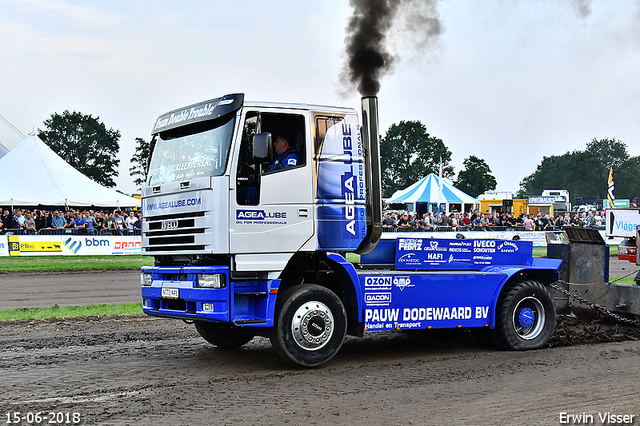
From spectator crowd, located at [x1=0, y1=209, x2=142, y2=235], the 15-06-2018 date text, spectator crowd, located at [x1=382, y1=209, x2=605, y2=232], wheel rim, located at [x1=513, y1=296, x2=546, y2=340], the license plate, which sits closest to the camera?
the 15-06-2018 date text

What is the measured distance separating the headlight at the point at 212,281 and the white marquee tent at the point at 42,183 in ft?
84.4

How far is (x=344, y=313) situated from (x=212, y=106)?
8.89 ft

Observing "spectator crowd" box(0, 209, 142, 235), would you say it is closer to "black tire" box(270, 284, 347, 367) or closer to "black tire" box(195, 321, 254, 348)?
"black tire" box(195, 321, 254, 348)

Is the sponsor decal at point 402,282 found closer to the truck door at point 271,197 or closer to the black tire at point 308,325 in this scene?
the black tire at point 308,325

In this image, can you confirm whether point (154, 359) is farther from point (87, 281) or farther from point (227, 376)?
point (87, 281)

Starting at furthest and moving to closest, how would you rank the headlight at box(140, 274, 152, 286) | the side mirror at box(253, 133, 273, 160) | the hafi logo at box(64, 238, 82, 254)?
the hafi logo at box(64, 238, 82, 254)
the headlight at box(140, 274, 152, 286)
the side mirror at box(253, 133, 273, 160)

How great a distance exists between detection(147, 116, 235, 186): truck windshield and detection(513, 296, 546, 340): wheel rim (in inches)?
171

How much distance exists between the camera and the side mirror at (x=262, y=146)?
715cm

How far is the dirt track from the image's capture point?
5.81m

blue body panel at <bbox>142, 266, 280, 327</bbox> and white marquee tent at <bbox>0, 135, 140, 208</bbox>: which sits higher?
white marquee tent at <bbox>0, 135, 140, 208</bbox>

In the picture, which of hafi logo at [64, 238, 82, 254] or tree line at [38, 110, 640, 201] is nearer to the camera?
hafi logo at [64, 238, 82, 254]

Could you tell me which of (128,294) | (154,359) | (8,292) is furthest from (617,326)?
(8,292)

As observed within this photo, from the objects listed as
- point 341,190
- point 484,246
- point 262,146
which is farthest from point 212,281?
point 484,246

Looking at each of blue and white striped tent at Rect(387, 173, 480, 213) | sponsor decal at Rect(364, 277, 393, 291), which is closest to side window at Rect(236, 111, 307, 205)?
sponsor decal at Rect(364, 277, 393, 291)
